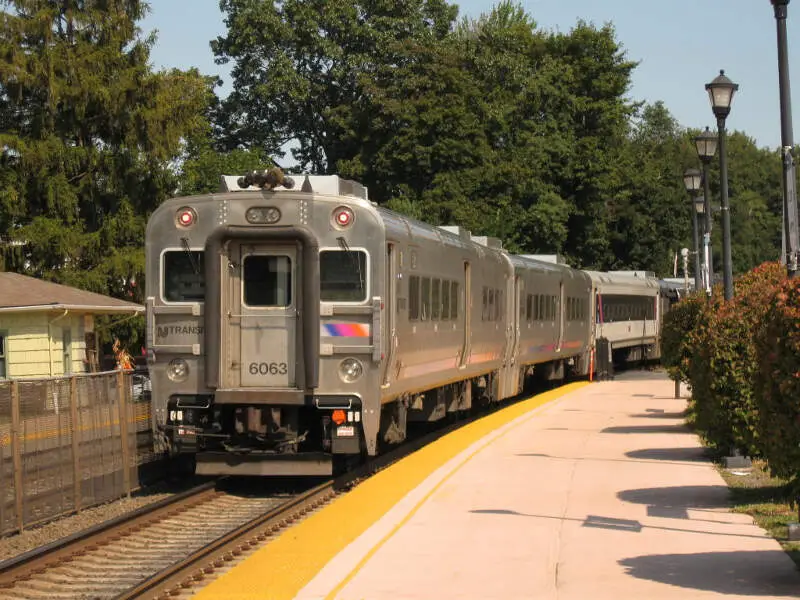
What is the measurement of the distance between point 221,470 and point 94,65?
23837 mm

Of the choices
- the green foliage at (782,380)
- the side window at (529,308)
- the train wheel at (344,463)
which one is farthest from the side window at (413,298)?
the side window at (529,308)

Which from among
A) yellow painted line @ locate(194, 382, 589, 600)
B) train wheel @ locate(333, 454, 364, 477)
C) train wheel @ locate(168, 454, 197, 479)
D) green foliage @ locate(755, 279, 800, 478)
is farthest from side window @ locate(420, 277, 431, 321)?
green foliage @ locate(755, 279, 800, 478)

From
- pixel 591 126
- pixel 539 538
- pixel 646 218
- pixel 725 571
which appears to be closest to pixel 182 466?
pixel 539 538

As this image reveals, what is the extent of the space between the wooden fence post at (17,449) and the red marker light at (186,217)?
2.99 meters

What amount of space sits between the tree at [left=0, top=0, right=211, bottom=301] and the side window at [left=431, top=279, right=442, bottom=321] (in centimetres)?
1896

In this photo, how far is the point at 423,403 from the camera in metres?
20.0

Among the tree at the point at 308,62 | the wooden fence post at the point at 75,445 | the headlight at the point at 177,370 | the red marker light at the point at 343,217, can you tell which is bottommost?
the wooden fence post at the point at 75,445

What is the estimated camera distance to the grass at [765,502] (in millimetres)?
10864

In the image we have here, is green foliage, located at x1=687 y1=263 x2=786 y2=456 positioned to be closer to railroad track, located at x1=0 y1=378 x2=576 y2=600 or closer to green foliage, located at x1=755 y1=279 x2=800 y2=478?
railroad track, located at x1=0 y1=378 x2=576 y2=600

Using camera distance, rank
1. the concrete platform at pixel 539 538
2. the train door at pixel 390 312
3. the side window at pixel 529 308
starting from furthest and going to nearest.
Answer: the side window at pixel 529 308 → the train door at pixel 390 312 → the concrete platform at pixel 539 538

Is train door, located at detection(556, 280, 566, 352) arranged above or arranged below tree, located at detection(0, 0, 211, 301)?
below

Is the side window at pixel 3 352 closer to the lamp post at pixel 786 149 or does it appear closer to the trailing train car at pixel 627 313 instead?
the lamp post at pixel 786 149

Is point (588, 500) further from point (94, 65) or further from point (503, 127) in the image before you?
point (503, 127)

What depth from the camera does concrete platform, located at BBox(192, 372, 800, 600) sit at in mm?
9320
